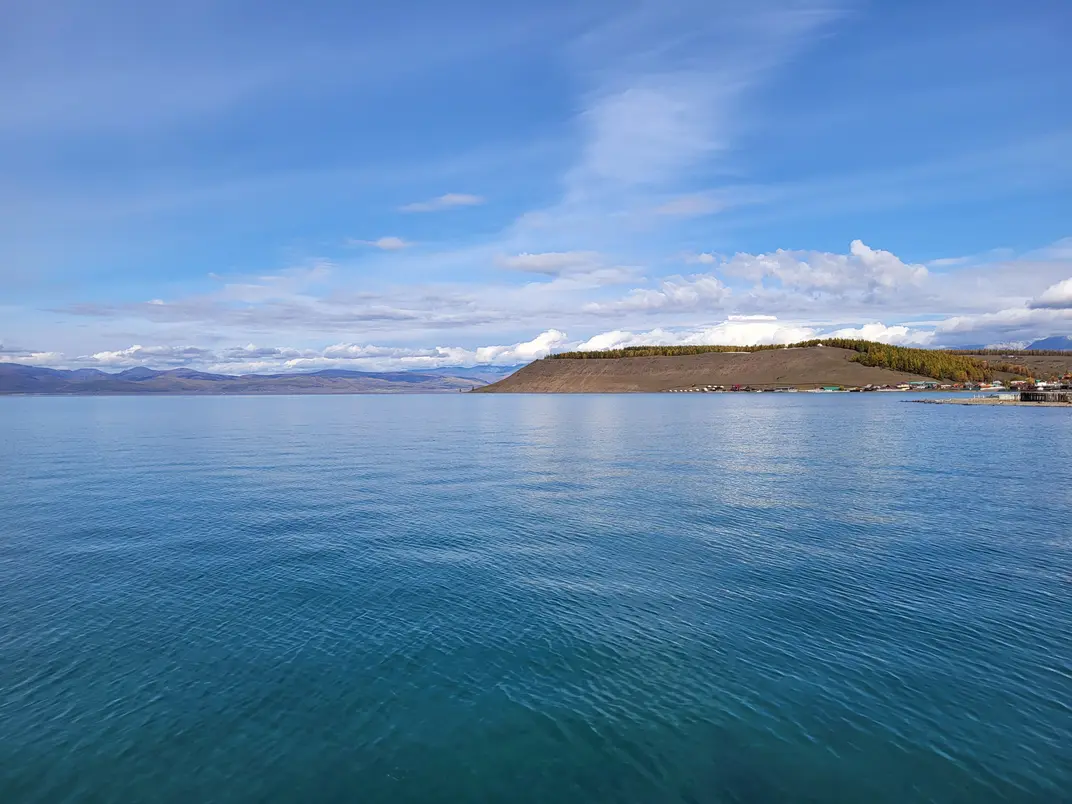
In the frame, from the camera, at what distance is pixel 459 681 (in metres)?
26.0

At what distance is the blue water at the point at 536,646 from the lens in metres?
20.3

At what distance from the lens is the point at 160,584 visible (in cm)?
3741

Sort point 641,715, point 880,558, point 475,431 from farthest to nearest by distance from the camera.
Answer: point 475,431 → point 880,558 → point 641,715

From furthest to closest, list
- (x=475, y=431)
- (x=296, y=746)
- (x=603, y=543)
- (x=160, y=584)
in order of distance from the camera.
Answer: (x=475, y=431), (x=603, y=543), (x=160, y=584), (x=296, y=746)

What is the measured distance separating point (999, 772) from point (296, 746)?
78.5ft

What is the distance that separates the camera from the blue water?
20.3 m

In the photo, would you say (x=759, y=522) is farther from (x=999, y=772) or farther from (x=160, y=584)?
(x=160, y=584)

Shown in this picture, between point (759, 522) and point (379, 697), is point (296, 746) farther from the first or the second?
point (759, 522)

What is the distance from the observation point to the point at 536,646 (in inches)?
1146

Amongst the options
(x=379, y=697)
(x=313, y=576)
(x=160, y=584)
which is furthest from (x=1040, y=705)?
(x=160, y=584)

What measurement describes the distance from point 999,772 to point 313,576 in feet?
115

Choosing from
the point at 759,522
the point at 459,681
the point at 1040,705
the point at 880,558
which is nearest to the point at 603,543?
the point at 759,522

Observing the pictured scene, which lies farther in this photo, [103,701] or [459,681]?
[459,681]

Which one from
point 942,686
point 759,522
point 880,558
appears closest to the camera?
point 942,686
